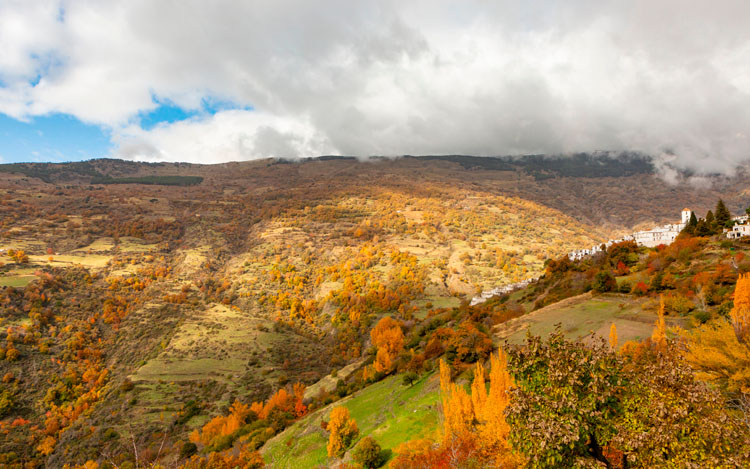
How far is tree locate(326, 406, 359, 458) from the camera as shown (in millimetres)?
30672

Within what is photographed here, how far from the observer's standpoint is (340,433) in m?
31.1

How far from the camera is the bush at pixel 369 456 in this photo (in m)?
25.6

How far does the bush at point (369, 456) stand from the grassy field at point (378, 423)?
1055 millimetres

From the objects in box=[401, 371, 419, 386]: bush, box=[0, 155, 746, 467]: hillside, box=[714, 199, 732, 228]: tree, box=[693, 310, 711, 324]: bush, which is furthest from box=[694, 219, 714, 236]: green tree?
box=[401, 371, 419, 386]: bush

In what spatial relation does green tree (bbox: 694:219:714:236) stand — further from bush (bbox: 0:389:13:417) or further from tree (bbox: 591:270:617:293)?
bush (bbox: 0:389:13:417)

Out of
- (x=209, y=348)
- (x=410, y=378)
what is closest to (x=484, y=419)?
(x=410, y=378)

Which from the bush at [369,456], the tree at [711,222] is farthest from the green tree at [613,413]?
the tree at [711,222]

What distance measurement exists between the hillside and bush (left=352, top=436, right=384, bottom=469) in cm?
246

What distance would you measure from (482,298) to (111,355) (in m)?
107

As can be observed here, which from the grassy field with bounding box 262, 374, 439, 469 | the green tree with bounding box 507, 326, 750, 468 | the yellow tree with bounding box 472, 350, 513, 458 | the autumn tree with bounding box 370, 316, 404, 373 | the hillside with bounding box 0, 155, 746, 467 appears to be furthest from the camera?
the autumn tree with bounding box 370, 316, 404, 373

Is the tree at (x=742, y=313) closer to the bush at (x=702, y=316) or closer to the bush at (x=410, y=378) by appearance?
the bush at (x=702, y=316)

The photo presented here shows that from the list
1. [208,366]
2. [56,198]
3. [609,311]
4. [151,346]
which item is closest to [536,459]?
[609,311]

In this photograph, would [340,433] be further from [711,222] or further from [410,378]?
[711,222]

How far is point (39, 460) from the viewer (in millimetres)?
57562
